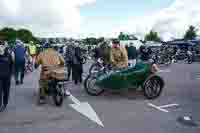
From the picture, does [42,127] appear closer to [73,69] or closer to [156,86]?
[156,86]

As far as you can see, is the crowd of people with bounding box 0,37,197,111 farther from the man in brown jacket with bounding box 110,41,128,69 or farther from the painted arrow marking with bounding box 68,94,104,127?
the painted arrow marking with bounding box 68,94,104,127

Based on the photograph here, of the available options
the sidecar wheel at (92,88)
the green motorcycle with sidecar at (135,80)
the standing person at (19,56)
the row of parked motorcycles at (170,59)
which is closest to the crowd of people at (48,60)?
the standing person at (19,56)

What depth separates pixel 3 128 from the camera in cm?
625

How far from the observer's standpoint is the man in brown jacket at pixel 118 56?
405 inches

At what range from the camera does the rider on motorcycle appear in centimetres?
840

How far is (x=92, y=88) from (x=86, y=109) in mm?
2102

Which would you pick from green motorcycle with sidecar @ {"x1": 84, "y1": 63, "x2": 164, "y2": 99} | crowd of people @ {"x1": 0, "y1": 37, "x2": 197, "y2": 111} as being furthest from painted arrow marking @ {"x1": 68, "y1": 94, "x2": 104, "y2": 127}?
green motorcycle with sidecar @ {"x1": 84, "y1": 63, "x2": 164, "y2": 99}

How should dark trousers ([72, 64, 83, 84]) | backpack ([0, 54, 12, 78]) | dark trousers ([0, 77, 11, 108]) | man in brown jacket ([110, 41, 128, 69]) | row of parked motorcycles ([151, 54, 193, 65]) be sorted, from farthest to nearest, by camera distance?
row of parked motorcycles ([151, 54, 193, 65])
dark trousers ([72, 64, 83, 84])
man in brown jacket ([110, 41, 128, 69])
dark trousers ([0, 77, 11, 108])
backpack ([0, 54, 12, 78])

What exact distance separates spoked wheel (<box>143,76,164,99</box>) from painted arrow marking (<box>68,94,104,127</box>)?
1.73 m

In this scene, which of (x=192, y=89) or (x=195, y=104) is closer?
(x=195, y=104)

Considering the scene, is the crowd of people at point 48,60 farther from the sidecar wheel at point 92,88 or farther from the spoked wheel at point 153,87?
the sidecar wheel at point 92,88

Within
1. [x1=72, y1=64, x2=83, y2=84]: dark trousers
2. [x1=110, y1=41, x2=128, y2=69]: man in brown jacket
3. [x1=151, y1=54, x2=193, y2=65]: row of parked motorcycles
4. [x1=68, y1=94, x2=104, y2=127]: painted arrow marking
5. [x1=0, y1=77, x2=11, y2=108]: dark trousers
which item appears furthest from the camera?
[x1=151, y1=54, x2=193, y2=65]: row of parked motorcycles

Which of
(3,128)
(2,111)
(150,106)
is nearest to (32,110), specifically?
(2,111)

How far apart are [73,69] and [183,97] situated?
4345 millimetres
